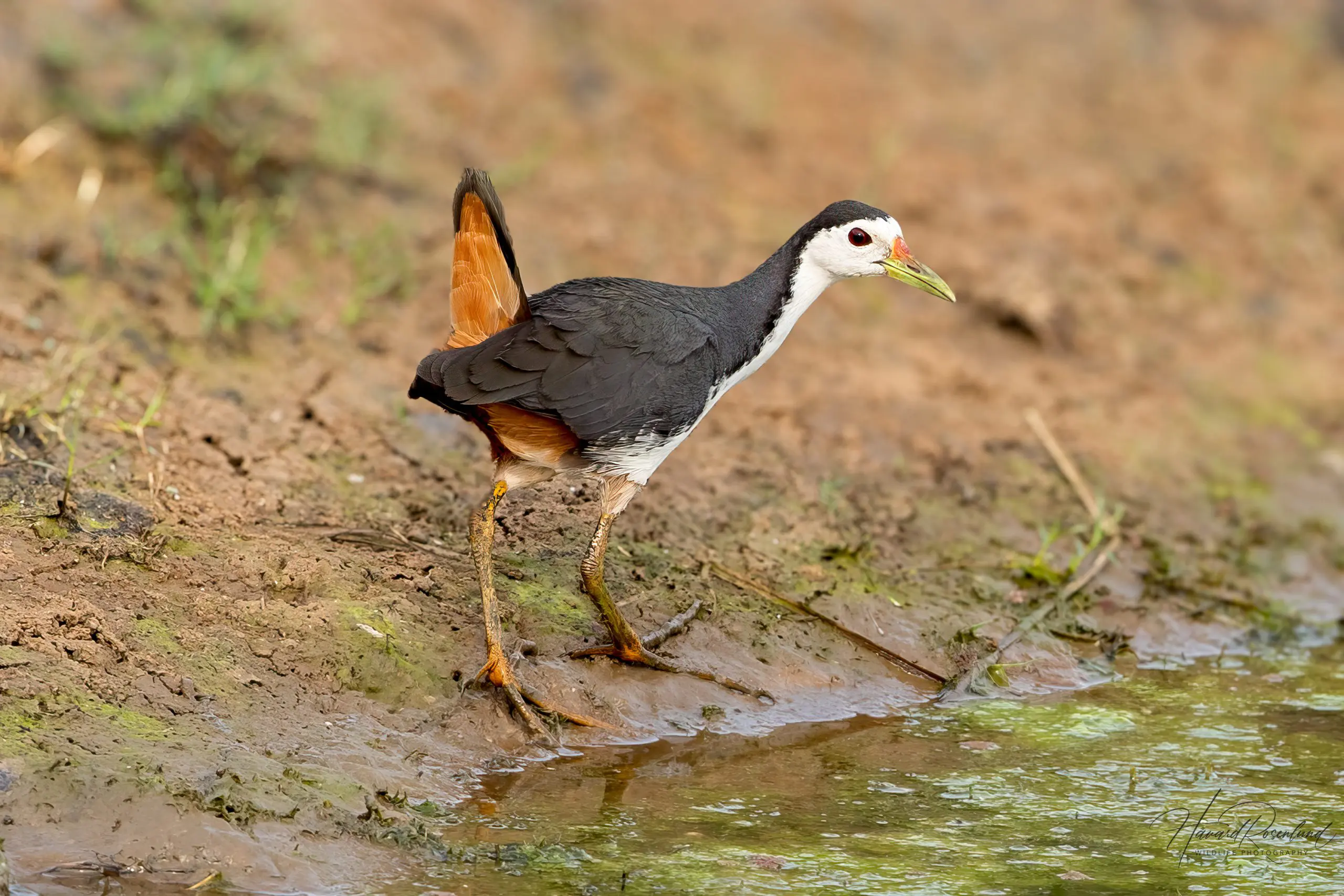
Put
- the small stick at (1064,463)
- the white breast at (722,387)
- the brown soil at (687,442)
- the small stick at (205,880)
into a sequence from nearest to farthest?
the small stick at (205,880) < the brown soil at (687,442) < the white breast at (722,387) < the small stick at (1064,463)

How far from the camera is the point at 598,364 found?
15.0ft

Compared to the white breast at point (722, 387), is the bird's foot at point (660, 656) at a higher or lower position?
lower

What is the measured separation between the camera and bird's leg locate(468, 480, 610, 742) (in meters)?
4.53

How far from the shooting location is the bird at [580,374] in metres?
4.49

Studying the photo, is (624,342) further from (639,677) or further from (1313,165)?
(1313,165)

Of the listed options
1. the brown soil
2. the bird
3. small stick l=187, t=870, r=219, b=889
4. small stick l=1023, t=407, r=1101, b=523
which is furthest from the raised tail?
small stick l=1023, t=407, r=1101, b=523

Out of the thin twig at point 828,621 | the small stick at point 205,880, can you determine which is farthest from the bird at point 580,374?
the small stick at point 205,880

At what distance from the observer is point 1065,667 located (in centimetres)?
556

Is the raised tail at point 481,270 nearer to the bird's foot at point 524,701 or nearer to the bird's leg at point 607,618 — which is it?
the bird's leg at point 607,618

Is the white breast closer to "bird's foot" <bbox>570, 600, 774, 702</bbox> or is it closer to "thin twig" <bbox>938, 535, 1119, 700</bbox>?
"bird's foot" <bbox>570, 600, 774, 702</bbox>

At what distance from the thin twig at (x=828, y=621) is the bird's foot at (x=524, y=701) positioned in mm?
919

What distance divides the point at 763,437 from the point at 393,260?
191cm

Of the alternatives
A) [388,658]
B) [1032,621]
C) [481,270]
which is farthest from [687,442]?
[388,658]

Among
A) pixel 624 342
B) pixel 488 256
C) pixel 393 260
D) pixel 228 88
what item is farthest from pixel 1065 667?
pixel 228 88
